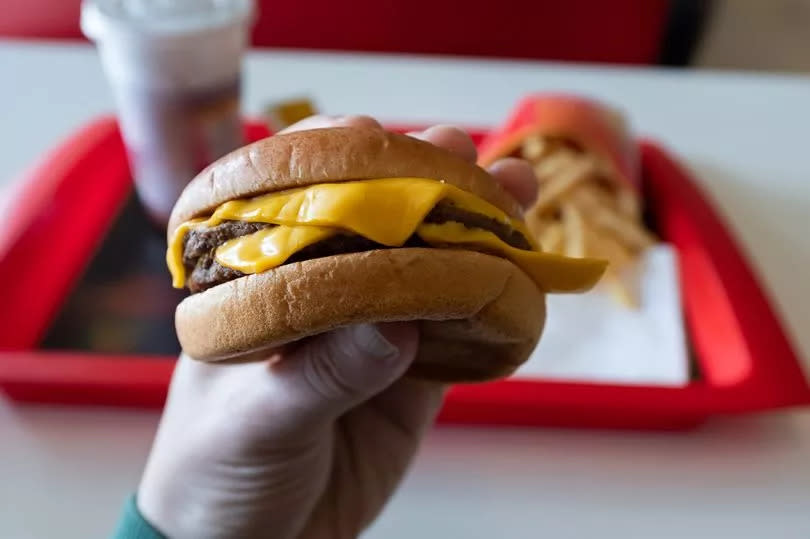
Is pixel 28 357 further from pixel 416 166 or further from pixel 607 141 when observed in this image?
pixel 607 141

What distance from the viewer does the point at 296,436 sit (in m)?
0.78

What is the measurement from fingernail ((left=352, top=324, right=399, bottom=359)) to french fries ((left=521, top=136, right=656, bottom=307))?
644 millimetres

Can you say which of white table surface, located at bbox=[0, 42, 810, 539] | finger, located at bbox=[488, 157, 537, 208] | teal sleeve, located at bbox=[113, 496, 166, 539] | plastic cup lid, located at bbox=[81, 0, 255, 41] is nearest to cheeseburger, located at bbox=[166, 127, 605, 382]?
finger, located at bbox=[488, 157, 537, 208]

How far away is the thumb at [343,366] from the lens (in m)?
0.69

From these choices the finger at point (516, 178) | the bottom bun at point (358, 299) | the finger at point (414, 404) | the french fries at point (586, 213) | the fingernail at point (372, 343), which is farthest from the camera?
the french fries at point (586, 213)

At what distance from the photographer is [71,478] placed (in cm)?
98

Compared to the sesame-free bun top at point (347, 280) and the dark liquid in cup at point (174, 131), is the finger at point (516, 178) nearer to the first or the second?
the sesame-free bun top at point (347, 280)

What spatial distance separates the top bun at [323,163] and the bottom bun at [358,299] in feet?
0.23

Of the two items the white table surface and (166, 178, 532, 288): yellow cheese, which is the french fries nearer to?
the white table surface

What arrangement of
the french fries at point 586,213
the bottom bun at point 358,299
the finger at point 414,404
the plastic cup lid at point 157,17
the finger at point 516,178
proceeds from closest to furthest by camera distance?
the bottom bun at point 358,299
the finger at point 516,178
the finger at point 414,404
the plastic cup lid at point 157,17
the french fries at point 586,213

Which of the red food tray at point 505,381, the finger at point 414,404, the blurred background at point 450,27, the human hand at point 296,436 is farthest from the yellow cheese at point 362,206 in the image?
the blurred background at point 450,27

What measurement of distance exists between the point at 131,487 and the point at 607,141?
40.7 inches

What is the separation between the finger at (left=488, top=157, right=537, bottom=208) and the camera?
0.79 metres

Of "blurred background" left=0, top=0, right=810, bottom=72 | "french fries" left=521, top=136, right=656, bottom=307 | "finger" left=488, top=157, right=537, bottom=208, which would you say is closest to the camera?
"finger" left=488, top=157, right=537, bottom=208
